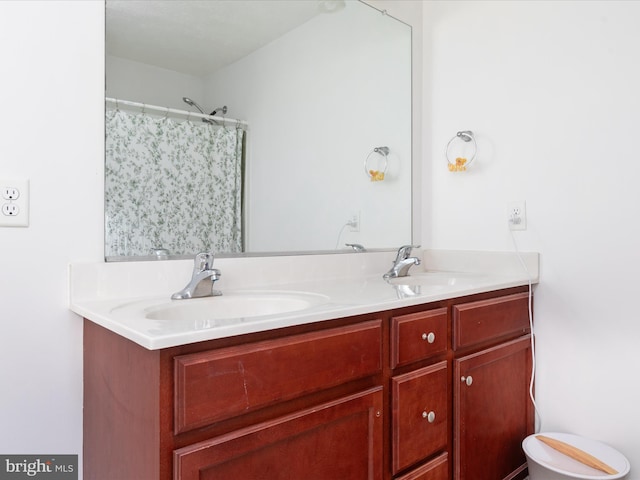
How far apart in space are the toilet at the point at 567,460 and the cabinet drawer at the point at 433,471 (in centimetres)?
34

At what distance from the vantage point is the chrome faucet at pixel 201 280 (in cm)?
119

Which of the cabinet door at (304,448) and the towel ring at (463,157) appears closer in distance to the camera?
the cabinet door at (304,448)

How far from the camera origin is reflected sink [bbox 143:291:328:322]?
3.71 ft

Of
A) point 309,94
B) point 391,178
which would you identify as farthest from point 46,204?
point 391,178

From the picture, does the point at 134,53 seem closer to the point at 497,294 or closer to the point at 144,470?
the point at 144,470

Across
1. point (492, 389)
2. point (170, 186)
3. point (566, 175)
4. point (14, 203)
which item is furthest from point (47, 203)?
point (566, 175)

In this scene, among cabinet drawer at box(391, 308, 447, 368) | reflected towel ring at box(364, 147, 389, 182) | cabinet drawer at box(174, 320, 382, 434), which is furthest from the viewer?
reflected towel ring at box(364, 147, 389, 182)

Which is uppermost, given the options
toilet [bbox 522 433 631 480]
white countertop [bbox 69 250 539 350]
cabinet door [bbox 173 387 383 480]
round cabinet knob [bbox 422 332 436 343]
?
white countertop [bbox 69 250 539 350]

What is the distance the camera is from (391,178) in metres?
1.99

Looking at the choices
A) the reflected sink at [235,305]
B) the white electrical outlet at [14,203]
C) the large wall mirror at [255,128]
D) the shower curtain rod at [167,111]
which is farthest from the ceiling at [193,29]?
the reflected sink at [235,305]

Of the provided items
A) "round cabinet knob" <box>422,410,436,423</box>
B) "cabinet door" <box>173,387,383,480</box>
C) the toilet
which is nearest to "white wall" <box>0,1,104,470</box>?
"cabinet door" <box>173,387,383,480</box>

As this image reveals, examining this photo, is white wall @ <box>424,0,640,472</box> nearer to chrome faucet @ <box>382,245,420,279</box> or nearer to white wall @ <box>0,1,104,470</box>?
chrome faucet @ <box>382,245,420,279</box>

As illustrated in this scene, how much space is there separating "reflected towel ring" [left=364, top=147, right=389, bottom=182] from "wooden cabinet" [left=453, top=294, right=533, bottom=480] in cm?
74

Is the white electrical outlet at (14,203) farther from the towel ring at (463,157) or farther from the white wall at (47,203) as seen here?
the towel ring at (463,157)
